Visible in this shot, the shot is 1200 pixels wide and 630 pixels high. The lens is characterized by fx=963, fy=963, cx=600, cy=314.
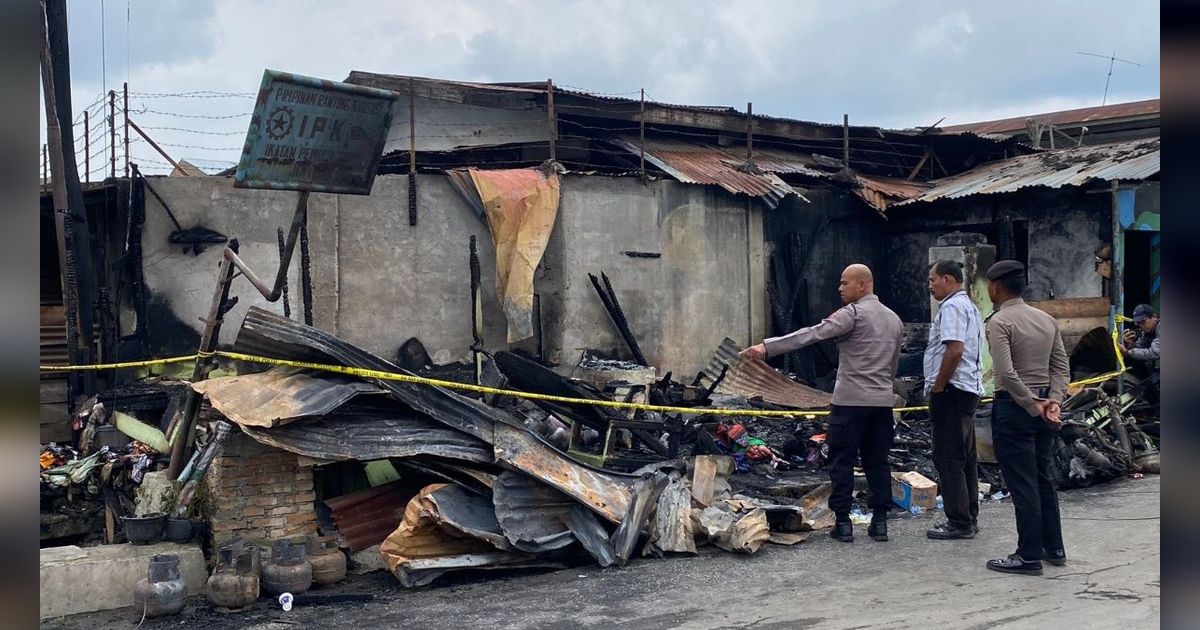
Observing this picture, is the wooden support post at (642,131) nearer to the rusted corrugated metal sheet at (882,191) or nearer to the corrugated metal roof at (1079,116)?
the rusted corrugated metal sheet at (882,191)

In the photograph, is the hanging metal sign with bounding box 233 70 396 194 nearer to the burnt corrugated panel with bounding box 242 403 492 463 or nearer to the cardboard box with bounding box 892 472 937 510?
the burnt corrugated panel with bounding box 242 403 492 463

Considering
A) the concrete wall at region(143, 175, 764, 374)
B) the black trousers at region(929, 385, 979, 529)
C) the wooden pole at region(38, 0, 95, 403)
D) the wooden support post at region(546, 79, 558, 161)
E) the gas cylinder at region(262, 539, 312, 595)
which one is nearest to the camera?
the gas cylinder at region(262, 539, 312, 595)

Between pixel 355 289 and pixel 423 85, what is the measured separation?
408 centimetres

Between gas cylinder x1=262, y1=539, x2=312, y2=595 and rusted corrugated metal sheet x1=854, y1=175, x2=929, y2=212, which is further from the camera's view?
rusted corrugated metal sheet x1=854, y1=175, x2=929, y2=212

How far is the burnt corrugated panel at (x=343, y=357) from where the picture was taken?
21.1 ft

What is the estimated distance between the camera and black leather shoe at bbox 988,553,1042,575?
587 cm

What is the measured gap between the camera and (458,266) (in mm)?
13211

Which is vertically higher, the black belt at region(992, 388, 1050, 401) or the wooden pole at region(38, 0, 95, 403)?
the wooden pole at region(38, 0, 95, 403)

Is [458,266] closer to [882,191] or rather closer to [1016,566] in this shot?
[882,191]

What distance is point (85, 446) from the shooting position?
969 cm

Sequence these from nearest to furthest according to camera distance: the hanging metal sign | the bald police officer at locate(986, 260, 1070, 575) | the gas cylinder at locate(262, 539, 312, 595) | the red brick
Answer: the gas cylinder at locate(262, 539, 312, 595), the bald police officer at locate(986, 260, 1070, 575), the hanging metal sign, the red brick

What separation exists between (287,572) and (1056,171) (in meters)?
13.2

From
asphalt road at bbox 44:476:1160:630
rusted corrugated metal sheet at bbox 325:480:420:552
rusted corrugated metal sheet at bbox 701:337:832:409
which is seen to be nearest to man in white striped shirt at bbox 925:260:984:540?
asphalt road at bbox 44:476:1160:630

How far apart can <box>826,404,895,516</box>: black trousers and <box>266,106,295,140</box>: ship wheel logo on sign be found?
4.25 meters
